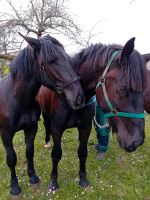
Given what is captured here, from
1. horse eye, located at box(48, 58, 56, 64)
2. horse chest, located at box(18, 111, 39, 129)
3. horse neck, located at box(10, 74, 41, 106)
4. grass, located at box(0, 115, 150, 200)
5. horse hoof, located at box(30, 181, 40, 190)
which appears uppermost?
horse eye, located at box(48, 58, 56, 64)

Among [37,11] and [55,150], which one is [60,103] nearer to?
[55,150]

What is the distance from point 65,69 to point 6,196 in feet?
7.17

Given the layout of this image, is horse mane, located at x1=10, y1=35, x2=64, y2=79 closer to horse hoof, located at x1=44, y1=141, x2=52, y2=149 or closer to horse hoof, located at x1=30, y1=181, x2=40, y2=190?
horse hoof, located at x1=30, y1=181, x2=40, y2=190

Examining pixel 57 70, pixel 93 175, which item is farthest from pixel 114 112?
pixel 93 175

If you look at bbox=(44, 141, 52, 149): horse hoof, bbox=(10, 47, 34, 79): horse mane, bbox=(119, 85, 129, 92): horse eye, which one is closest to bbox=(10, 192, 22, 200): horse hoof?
bbox=(44, 141, 52, 149): horse hoof

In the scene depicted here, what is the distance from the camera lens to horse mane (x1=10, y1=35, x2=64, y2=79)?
103 inches

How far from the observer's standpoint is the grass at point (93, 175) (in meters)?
3.63

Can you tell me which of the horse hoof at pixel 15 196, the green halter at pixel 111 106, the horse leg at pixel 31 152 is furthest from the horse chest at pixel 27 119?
the green halter at pixel 111 106

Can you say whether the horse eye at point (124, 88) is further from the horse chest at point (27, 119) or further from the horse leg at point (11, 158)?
the horse leg at point (11, 158)

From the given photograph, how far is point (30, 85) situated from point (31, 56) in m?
0.37

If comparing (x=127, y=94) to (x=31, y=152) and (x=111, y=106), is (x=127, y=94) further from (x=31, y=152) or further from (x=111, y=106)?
(x=31, y=152)

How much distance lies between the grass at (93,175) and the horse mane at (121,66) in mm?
1917

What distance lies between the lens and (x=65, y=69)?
259 centimetres

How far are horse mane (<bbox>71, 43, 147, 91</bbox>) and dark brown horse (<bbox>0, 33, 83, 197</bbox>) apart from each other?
235mm
